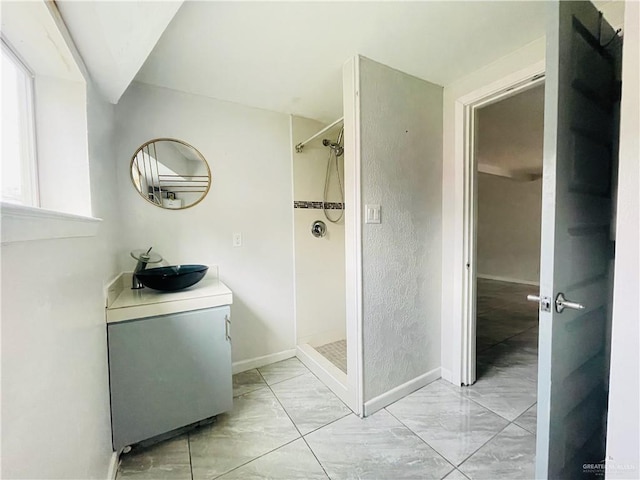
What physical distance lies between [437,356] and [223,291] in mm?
1668

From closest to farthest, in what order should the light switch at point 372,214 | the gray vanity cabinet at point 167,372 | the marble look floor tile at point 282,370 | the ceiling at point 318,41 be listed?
1. the ceiling at point 318,41
2. the gray vanity cabinet at point 167,372
3. the light switch at point 372,214
4. the marble look floor tile at point 282,370

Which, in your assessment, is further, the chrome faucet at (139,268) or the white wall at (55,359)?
the chrome faucet at (139,268)

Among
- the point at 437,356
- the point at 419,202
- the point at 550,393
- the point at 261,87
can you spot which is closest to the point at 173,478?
the point at 550,393

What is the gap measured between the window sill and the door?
1.40 m

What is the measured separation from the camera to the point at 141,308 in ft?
4.47

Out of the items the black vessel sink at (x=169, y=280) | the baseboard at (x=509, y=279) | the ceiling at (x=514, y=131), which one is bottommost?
the baseboard at (x=509, y=279)

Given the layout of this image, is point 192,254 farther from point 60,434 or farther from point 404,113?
point 404,113

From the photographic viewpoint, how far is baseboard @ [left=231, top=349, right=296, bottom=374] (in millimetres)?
2181

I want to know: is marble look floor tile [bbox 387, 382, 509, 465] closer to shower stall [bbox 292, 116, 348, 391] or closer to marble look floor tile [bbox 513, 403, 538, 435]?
marble look floor tile [bbox 513, 403, 538, 435]

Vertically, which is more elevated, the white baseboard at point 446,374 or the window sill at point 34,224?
the window sill at point 34,224

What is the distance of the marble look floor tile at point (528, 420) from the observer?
152 centimetres

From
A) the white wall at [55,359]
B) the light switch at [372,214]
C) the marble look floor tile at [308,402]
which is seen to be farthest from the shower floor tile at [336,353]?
the white wall at [55,359]

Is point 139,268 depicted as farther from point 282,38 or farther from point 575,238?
point 575,238

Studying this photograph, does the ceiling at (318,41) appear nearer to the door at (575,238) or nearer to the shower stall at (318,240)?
the door at (575,238)
